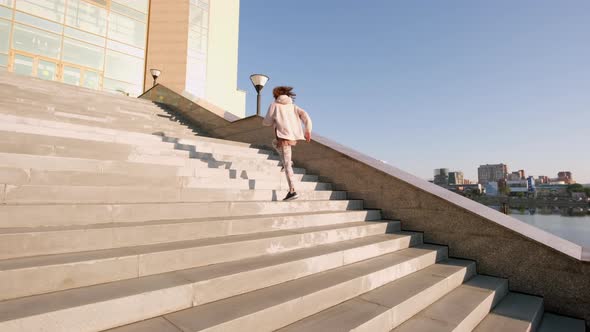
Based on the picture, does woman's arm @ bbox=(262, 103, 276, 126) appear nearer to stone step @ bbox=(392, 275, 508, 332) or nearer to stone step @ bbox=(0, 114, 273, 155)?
stone step @ bbox=(0, 114, 273, 155)

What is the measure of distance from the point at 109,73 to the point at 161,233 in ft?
76.9

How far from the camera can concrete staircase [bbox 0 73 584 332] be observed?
189 centimetres

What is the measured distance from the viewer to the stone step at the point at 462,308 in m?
2.55

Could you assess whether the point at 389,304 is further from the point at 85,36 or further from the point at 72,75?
the point at 85,36

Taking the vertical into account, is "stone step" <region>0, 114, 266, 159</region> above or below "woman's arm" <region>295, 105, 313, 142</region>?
below

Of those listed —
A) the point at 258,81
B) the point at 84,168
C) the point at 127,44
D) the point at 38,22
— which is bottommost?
the point at 84,168

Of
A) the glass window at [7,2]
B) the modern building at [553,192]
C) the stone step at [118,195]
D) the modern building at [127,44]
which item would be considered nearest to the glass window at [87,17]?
the modern building at [127,44]

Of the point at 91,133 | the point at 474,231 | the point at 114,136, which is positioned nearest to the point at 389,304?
the point at 474,231

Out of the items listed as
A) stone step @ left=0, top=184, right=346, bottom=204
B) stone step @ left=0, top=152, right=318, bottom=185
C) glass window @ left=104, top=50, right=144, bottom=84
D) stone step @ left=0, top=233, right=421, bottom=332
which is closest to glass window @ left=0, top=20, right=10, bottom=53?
glass window @ left=104, top=50, right=144, bottom=84

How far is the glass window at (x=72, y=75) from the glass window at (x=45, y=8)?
10.1 feet

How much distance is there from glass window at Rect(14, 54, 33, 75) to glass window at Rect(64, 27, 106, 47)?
293cm

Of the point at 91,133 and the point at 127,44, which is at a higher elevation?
the point at 127,44

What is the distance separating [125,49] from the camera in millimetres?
22391

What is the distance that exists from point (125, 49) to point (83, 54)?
3.02 m
